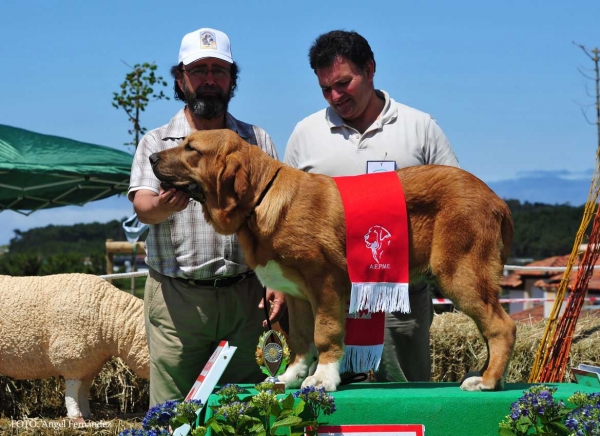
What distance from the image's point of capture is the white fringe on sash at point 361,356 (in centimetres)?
398

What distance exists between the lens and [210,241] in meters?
4.55

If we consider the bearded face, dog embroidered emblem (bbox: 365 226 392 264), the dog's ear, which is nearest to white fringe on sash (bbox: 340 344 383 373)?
dog embroidered emblem (bbox: 365 226 392 264)

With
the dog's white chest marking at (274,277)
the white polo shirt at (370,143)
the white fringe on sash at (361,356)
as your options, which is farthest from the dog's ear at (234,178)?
the white fringe on sash at (361,356)

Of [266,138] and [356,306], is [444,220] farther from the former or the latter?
[266,138]

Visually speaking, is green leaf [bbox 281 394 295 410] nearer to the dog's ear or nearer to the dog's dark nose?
the dog's ear

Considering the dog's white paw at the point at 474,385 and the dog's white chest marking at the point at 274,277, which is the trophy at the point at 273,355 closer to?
the dog's white chest marking at the point at 274,277

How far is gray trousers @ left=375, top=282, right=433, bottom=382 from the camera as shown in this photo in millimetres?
4684

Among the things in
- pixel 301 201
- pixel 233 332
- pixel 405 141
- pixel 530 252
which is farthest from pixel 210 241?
pixel 530 252

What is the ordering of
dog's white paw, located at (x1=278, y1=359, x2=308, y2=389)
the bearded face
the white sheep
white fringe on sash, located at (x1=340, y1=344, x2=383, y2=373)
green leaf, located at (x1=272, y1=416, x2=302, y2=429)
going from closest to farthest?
green leaf, located at (x1=272, y1=416, x2=302, y2=429) < dog's white paw, located at (x1=278, y1=359, x2=308, y2=389) < white fringe on sash, located at (x1=340, y1=344, x2=383, y2=373) < the bearded face < the white sheep

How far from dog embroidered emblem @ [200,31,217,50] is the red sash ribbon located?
142 cm

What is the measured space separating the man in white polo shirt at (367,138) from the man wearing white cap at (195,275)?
0.45 metres

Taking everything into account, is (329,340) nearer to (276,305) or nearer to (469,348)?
(276,305)

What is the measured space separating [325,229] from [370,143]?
1026 millimetres

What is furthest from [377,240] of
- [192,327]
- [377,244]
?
[192,327]
